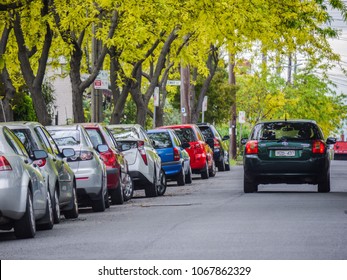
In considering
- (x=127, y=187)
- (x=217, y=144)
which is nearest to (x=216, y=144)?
(x=217, y=144)

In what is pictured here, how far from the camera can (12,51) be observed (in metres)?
37.2

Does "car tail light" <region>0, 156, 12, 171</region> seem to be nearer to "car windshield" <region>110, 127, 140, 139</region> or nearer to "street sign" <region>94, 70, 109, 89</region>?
"car windshield" <region>110, 127, 140, 139</region>

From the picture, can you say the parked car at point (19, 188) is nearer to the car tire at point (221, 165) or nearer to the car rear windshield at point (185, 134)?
the car rear windshield at point (185, 134)

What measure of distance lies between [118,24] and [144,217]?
17422 mm

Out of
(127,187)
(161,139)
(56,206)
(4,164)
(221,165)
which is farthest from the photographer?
(221,165)

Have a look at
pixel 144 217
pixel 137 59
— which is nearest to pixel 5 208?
pixel 144 217

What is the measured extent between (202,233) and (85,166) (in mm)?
6577

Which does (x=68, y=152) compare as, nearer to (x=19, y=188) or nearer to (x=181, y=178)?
(x=19, y=188)

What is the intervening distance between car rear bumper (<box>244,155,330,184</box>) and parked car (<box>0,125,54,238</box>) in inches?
416

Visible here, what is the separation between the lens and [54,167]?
18250 millimetres

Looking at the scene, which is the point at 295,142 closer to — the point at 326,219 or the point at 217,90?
the point at 326,219

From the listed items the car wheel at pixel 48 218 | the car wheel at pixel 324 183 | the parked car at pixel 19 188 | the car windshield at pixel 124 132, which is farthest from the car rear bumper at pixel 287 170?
the parked car at pixel 19 188

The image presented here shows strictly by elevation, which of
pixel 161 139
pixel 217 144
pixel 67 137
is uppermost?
pixel 67 137

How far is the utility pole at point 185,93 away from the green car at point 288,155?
79.8ft
